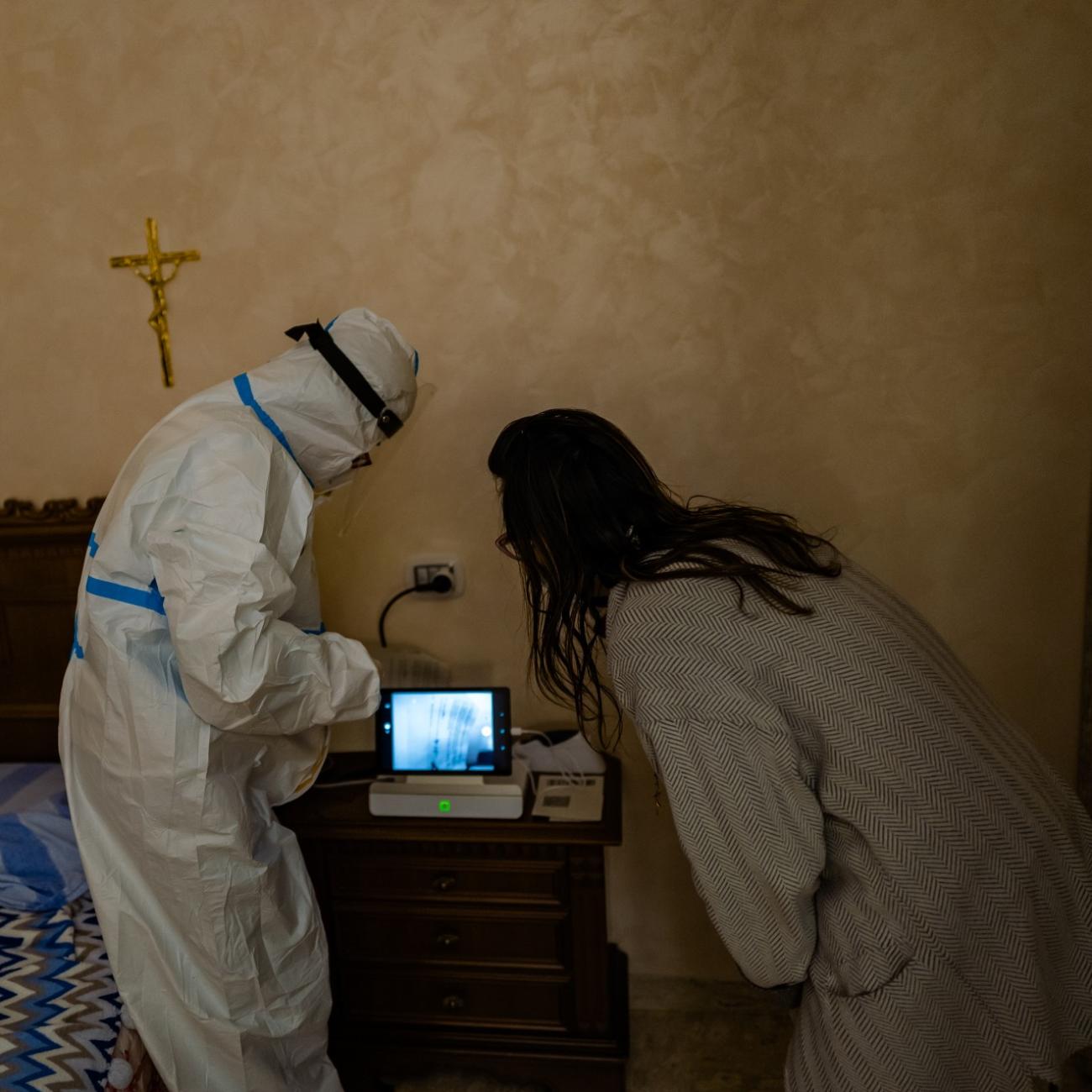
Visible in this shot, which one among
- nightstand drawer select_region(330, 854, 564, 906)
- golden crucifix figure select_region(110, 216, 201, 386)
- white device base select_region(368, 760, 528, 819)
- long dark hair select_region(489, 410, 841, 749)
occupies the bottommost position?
nightstand drawer select_region(330, 854, 564, 906)

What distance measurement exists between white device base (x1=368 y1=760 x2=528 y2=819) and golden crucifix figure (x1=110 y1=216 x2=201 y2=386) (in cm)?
100

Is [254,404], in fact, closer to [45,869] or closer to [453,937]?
[45,869]

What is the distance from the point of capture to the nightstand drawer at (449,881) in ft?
5.85

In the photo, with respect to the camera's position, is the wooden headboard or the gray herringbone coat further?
the wooden headboard

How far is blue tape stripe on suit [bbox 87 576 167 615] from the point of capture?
1451mm

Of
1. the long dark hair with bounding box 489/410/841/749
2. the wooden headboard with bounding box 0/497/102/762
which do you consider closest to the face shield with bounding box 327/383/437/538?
the wooden headboard with bounding box 0/497/102/762

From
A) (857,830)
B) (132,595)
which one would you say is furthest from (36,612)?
(857,830)

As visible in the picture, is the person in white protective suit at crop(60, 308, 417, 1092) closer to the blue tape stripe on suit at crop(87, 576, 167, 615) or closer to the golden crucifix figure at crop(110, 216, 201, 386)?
the blue tape stripe on suit at crop(87, 576, 167, 615)

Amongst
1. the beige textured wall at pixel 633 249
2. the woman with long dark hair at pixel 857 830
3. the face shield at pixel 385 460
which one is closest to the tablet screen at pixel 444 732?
the beige textured wall at pixel 633 249

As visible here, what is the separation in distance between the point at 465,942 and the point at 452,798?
30 cm

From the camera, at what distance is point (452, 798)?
1.79m

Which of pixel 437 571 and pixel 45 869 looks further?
pixel 437 571

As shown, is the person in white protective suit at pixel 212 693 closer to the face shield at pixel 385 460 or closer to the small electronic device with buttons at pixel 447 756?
the small electronic device with buttons at pixel 447 756

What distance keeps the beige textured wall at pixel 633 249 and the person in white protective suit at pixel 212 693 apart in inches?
17.7
